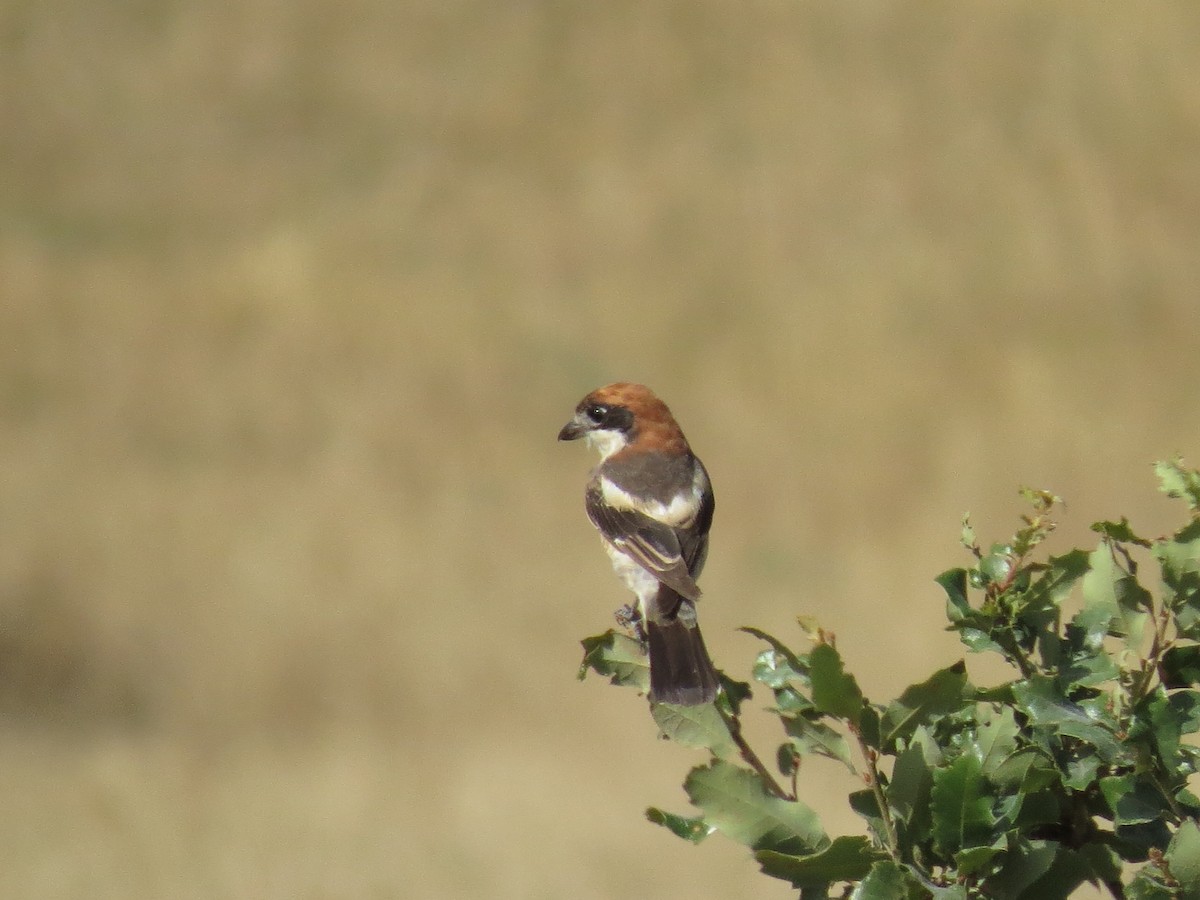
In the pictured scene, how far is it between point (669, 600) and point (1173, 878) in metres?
1.96

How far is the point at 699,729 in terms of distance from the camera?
216cm

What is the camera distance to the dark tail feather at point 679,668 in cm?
243

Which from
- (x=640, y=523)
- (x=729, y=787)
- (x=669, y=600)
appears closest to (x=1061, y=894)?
(x=729, y=787)

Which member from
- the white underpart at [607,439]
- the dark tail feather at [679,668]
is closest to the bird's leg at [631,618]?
the white underpart at [607,439]

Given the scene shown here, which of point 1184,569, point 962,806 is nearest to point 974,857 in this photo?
point 962,806

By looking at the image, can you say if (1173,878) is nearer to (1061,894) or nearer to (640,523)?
(1061,894)

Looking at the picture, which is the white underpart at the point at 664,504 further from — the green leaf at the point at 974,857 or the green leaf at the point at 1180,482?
the green leaf at the point at 974,857

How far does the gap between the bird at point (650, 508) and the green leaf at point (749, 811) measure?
0.89 m

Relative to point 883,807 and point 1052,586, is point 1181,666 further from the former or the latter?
point 883,807

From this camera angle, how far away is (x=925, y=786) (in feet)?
6.25

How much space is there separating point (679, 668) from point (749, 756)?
64cm

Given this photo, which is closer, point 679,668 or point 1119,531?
point 1119,531

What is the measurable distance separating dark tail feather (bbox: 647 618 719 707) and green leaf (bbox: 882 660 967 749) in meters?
0.33

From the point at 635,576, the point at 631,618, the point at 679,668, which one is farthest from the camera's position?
the point at 631,618
